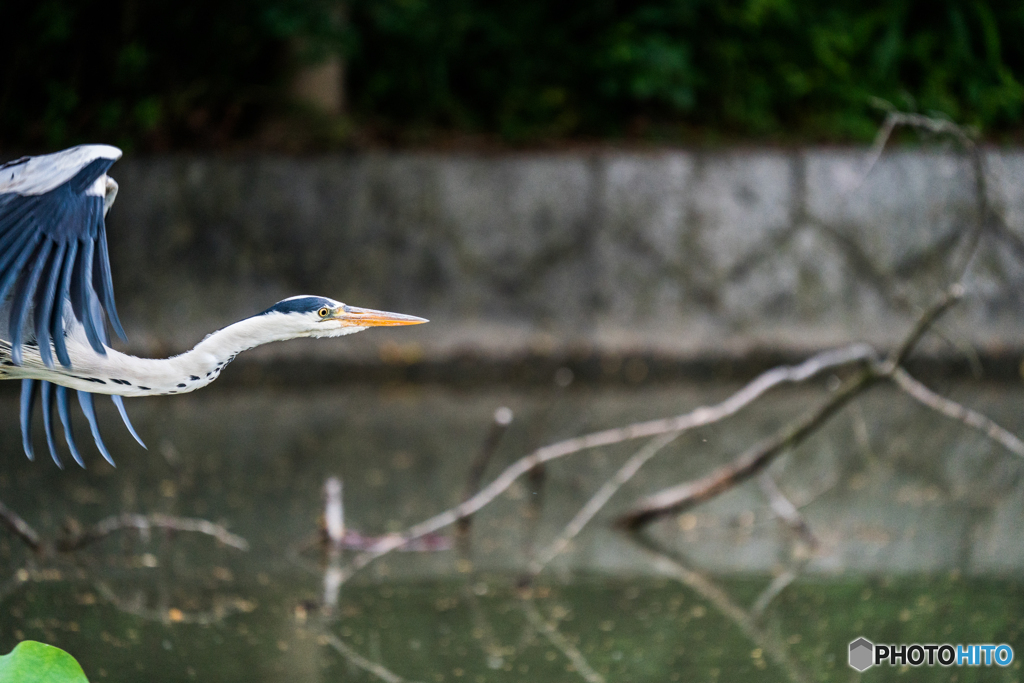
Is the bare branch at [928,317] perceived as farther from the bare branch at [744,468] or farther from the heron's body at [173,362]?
the heron's body at [173,362]

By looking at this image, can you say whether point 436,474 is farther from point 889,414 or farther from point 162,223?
point 162,223

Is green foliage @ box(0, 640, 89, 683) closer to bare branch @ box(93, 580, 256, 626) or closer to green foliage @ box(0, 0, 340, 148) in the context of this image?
bare branch @ box(93, 580, 256, 626)

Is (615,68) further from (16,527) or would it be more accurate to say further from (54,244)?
(54,244)

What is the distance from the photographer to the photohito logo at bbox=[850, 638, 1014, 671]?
7.31 ft

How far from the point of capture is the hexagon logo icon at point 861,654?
2244mm

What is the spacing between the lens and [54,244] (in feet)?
5.59

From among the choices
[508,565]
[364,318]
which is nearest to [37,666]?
[364,318]

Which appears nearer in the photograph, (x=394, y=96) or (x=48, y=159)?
(x=48, y=159)

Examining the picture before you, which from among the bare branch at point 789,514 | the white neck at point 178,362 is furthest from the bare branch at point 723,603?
the white neck at point 178,362

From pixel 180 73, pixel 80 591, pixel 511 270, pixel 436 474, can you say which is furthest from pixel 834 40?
pixel 80 591

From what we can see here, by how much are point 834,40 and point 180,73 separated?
3753mm

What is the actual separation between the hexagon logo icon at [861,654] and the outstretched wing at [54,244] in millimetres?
1525

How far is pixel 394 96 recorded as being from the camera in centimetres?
673

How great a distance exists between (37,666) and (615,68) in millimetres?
5324
